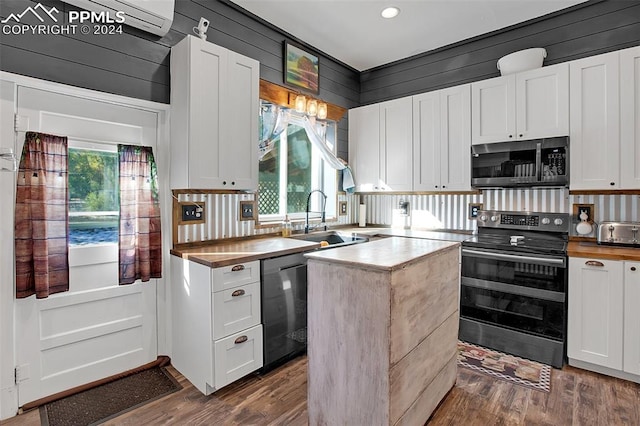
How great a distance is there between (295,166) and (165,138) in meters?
1.52

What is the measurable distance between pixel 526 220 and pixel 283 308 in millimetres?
2428

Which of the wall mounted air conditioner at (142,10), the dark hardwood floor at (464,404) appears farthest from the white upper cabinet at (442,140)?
the wall mounted air conditioner at (142,10)

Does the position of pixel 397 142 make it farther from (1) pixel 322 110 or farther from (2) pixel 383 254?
(2) pixel 383 254

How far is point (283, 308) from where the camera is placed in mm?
2549

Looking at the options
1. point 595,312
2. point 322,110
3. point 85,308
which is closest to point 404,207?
point 322,110

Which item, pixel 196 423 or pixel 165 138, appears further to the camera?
pixel 165 138

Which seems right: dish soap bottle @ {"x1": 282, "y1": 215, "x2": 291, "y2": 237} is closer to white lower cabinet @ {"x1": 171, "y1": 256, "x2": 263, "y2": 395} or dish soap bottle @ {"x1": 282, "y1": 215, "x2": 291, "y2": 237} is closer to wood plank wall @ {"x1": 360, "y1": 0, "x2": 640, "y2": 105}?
white lower cabinet @ {"x1": 171, "y1": 256, "x2": 263, "y2": 395}

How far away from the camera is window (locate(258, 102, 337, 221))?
339cm

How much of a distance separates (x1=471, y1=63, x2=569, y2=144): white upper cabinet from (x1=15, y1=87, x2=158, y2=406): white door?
2.87m

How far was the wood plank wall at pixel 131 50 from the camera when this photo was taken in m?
1.93

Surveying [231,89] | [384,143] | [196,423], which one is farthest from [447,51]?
[196,423]

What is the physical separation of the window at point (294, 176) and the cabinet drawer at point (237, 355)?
1.30m

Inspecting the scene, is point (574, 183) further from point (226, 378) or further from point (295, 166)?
point (226, 378)

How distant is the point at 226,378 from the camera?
2.18 meters
